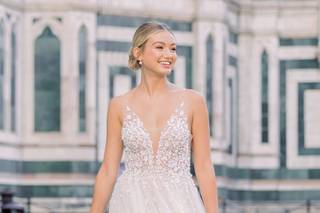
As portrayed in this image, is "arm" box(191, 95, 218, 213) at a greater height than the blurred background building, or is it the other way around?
"arm" box(191, 95, 218, 213)

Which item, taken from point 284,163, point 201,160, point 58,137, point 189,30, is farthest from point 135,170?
point 284,163

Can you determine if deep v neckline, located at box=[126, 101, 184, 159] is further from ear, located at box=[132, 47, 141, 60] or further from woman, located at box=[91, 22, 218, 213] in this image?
ear, located at box=[132, 47, 141, 60]

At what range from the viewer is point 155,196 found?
6.49 metres

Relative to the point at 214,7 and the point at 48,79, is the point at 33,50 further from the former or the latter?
the point at 214,7

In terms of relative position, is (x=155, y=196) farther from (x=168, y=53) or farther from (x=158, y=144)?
(x=168, y=53)

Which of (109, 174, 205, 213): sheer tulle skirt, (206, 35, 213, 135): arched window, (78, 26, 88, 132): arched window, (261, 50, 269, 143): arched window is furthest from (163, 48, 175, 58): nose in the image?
(261, 50, 269, 143): arched window

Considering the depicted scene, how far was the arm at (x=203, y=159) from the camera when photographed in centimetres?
646

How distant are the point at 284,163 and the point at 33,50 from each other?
584 cm

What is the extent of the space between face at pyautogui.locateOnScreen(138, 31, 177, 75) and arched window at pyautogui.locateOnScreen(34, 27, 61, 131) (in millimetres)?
17539

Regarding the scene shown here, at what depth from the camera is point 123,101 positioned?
6.64 metres

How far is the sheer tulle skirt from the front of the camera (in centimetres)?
646

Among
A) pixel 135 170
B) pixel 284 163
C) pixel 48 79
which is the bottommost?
pixel 284 163

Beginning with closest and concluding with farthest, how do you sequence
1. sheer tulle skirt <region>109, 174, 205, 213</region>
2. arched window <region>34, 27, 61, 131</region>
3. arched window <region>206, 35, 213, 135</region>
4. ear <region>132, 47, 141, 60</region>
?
sheer tulle skirt <region>109, 174, 205, 213</region> → ear <region>132, 47, 141, 60</region> → arched window <region>34, 27, 61, 131</region> → arched window <region>206, 35, 213, 135</region>

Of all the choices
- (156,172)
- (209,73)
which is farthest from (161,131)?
(209,73)
